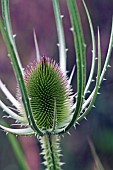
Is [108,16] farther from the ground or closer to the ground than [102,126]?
farther from the ground

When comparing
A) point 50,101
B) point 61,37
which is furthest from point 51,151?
point 61,37

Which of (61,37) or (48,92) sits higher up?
(61,37)

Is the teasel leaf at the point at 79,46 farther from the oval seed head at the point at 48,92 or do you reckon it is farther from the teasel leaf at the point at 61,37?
the teasel leaf at the point at 61,37

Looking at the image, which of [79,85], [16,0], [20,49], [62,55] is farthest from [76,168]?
[79,85]

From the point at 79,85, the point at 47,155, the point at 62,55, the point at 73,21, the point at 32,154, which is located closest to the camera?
the point at 73,21

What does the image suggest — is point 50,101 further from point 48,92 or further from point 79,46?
point 79,46

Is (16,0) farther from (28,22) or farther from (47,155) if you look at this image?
(47,155)

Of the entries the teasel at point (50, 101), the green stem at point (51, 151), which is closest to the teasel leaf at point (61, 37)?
the teasel at point (50, 101)
